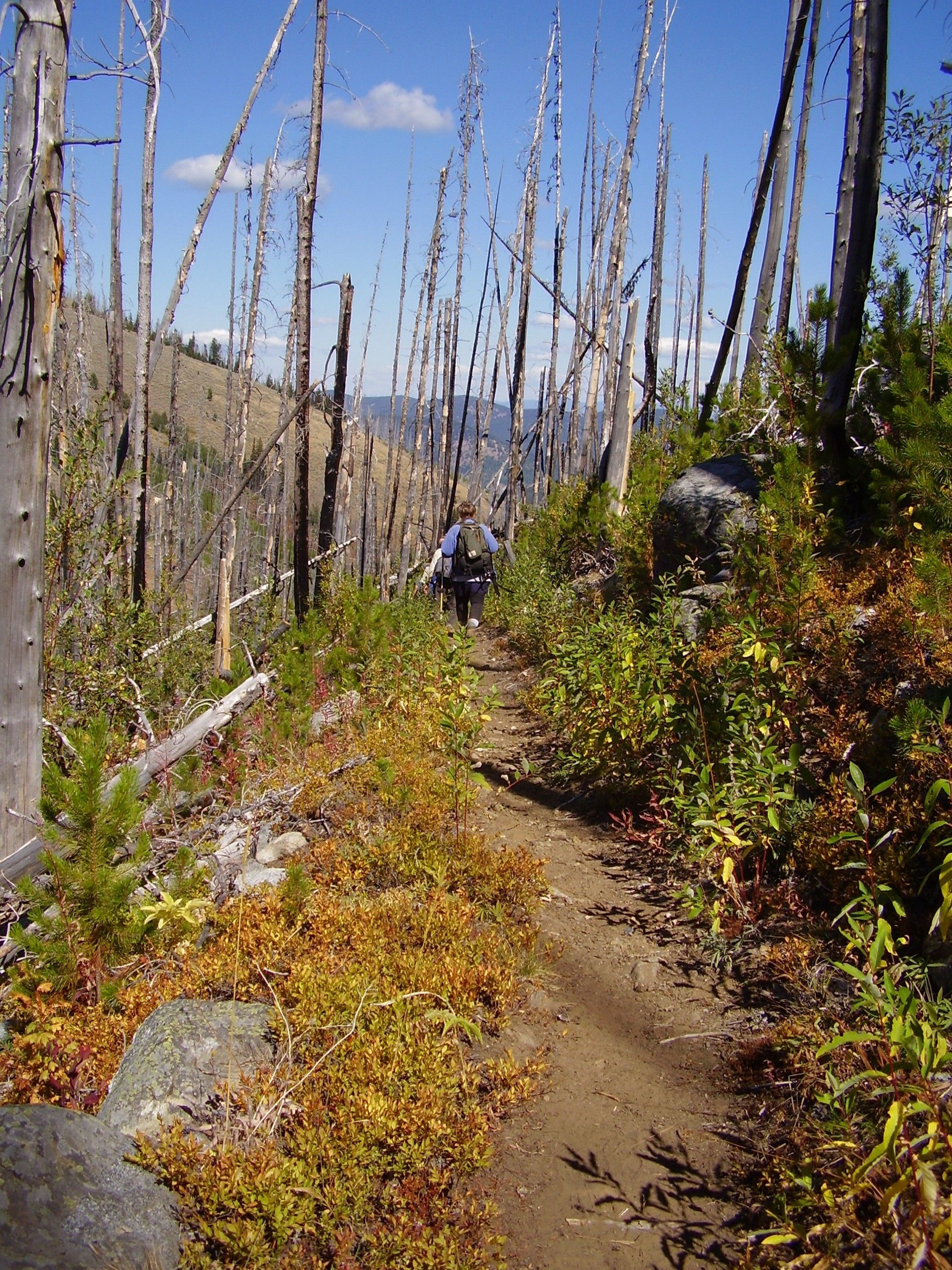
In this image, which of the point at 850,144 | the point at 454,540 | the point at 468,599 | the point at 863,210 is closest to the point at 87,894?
the point at 863,210

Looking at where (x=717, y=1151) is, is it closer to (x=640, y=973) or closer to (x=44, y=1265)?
(x=640, y=973)

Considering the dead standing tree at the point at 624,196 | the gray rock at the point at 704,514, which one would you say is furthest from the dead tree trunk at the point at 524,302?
the gray rock at the point at 704,514

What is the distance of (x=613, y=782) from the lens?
506 centimetres

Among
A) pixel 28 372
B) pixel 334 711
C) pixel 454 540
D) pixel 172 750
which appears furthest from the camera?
pixel 454 540

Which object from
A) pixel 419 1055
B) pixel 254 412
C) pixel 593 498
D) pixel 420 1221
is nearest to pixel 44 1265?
pixel 420 1221

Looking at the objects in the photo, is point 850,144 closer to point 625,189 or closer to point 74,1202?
point 625,189

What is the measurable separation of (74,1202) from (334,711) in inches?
175

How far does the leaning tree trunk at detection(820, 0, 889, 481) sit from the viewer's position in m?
5.27

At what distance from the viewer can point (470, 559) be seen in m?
8.98

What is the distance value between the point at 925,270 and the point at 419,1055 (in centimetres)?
561

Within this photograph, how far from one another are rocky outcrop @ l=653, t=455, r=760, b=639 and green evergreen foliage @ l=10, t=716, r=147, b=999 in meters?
3.41

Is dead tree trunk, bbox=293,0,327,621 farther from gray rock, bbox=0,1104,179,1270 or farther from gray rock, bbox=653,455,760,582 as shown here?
gray rock, bbox=0,1104,179,1270

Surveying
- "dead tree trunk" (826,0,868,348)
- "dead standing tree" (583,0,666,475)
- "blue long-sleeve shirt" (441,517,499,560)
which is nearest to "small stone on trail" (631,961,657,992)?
"dead tree trunk" (826,0,868,348)

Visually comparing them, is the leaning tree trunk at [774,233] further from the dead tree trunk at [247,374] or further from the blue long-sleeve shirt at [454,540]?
the dead tree trunk at [247,374]
